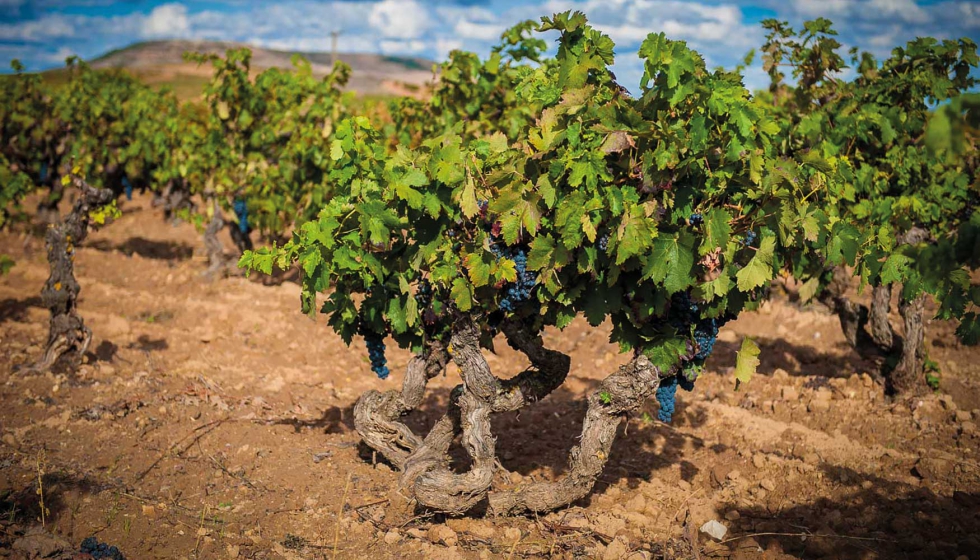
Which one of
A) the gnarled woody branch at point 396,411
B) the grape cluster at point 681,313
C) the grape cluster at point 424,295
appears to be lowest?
the gnarled woody branch at point 396,411

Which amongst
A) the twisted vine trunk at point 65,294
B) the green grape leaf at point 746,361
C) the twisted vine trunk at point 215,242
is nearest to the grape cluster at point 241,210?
the twisted vine trunk at point 215,242

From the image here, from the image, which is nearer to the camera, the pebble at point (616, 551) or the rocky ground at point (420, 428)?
the pebble at point (616, 551)

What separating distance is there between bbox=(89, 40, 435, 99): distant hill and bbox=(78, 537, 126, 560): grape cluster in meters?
57.3

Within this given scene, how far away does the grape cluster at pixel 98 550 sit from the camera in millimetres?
4301

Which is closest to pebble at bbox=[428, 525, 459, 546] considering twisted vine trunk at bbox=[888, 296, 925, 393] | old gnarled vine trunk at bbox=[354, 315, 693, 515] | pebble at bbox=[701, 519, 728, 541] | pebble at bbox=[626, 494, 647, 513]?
old gnarled vine trunk at bbox=[354, 315, 693, 515]

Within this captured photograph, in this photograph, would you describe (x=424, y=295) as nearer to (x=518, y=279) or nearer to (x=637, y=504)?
(x=518, y=279)

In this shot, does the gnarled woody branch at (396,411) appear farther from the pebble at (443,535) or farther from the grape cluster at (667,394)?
the grape cluster at (667,394)

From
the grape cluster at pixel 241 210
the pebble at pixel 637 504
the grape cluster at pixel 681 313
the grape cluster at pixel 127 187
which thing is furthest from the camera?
the grape cluster at pixel 127 187

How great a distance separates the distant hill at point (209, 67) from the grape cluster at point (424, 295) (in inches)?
2246

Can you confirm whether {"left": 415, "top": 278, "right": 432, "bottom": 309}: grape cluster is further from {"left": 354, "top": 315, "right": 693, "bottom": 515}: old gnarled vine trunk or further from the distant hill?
the distant hill

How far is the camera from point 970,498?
5.39m

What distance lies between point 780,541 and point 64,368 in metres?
7.04

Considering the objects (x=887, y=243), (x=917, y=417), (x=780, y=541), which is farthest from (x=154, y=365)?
(x=917, y=417)

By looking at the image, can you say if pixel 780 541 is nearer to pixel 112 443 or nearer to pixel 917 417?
pixel 917 417
